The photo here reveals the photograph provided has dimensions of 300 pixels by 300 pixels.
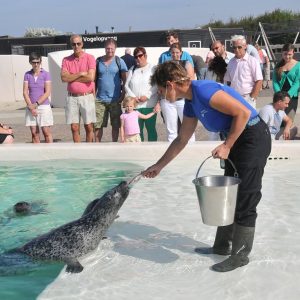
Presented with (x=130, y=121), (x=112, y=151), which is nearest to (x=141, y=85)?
(x=130, y=121)

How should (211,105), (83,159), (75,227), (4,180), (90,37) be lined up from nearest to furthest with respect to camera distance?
(211,105) < (75,227) < (4,180) < (83,159) < (90,37)

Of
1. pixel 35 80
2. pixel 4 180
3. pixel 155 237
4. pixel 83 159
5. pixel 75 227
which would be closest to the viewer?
pixel 75 227

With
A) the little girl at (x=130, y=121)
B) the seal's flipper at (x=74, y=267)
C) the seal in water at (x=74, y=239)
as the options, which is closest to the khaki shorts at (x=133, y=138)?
the little girl at (x=130, y=121)

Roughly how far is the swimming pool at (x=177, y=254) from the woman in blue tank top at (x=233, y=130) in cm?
27

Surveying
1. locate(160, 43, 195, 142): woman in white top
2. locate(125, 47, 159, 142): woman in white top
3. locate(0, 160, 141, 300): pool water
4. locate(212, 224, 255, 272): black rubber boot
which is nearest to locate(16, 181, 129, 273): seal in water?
locate(0, 160, 141, 300): pool water

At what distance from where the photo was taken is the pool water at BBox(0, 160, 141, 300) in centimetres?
437

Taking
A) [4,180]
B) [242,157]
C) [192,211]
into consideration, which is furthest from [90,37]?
[242,157]

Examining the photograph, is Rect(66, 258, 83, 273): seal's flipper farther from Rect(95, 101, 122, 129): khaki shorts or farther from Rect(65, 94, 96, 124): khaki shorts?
Rect(95, 101, 122, 129): khaki shorts

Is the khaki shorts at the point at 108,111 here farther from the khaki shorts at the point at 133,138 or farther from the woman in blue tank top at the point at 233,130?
the woman in blue tank top at the point at 233,130

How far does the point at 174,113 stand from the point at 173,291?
4868 mm

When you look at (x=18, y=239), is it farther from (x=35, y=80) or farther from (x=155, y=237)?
(x=35, y=80)

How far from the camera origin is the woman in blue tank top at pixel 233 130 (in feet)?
12.6

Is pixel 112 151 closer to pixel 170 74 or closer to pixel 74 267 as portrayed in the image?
pixel 74 267

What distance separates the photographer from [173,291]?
3.95 m
